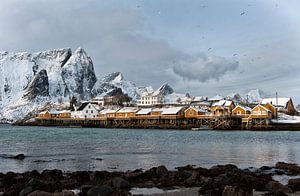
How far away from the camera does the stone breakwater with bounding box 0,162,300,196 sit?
10.5 m

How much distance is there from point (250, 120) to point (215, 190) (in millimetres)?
64248

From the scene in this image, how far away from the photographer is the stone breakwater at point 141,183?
1054 cm

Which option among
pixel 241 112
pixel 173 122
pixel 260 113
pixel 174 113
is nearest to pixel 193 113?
pixel 174 113

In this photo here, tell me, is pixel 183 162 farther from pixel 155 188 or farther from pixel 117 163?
pixel 155 188

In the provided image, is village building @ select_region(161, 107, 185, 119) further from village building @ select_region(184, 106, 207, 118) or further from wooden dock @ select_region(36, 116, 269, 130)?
village building @ select_region(184, 106, 207, 118)

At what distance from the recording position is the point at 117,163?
19.7 m

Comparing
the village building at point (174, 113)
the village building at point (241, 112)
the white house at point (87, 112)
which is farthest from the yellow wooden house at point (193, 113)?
the white house at point (87, 112)

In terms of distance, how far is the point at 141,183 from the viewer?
13211 millimetres

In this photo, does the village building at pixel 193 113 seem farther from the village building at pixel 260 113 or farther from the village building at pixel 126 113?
the village building at pixel 126 113

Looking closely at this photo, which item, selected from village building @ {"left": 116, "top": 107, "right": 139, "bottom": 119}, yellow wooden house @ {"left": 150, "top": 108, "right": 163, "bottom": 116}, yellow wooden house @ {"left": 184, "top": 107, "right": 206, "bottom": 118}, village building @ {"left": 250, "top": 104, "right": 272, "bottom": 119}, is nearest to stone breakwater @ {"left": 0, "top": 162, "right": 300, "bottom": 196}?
village building @ {"left": 250, "top": 104, "right": 272, "bottom": 119}

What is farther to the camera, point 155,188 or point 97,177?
point 97,177

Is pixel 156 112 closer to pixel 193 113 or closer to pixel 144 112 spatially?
pixel 144 112

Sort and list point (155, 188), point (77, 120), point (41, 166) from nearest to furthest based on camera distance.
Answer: point (155, 188) → point (41, 166) → point (77, 120)

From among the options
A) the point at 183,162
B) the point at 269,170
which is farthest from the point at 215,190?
the point at 183,162
